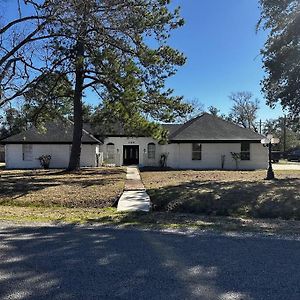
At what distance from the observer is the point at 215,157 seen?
31.2 m

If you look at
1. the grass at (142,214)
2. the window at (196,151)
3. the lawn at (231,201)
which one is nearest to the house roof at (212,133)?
the window at (196,151)

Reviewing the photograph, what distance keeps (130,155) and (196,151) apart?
7.05 meters

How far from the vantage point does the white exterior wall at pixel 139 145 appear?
3419cm

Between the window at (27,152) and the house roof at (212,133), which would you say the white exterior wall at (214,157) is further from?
the window at (27,152)

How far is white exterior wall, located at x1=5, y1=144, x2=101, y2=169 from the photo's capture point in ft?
102

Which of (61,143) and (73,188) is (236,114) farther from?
(73,188)

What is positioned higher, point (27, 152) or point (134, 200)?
point (27, 152)

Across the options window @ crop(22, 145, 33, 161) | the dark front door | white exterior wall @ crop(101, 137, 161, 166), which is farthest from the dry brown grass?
the dark front door

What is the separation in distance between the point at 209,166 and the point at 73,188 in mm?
17696

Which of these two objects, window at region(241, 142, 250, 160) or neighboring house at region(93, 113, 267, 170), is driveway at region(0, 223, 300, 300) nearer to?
neighboring house at region(93, 113, 267, 170)

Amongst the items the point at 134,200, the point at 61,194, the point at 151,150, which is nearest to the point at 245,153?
the point at 151,150

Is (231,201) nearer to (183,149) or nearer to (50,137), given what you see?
(183,149)

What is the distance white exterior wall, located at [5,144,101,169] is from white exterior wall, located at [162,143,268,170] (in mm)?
6995

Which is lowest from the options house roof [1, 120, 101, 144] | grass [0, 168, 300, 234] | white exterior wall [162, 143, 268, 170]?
grass [0, 168, 300, 234]
